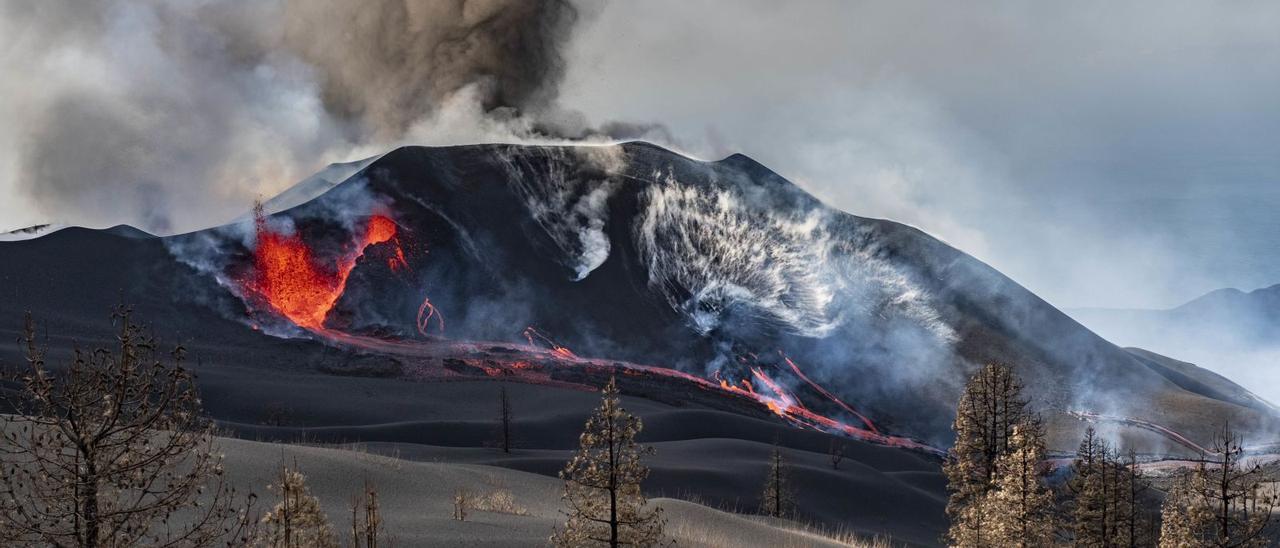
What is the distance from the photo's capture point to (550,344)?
81500 millimetres

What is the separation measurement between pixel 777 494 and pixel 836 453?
23.0 meters

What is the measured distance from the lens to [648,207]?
4080 inches

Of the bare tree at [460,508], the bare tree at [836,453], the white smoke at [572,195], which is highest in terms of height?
the white smoke at [572,195]

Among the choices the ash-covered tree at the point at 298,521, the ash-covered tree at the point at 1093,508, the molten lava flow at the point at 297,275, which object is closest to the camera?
the ash-covered tree at the point at 298,521

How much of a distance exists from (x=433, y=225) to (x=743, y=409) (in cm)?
3299

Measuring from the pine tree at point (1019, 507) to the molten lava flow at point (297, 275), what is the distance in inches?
2456

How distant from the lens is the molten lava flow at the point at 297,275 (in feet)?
259

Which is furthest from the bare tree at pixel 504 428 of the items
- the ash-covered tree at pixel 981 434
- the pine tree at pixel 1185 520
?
the pine tree at pixel 1185 520

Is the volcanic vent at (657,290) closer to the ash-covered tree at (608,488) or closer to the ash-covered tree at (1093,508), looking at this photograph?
the ash-covered tree at (1093,508)

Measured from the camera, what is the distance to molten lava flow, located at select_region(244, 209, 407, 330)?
7888cm

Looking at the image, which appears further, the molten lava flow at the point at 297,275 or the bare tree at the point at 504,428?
the molten lava flow at the point at 297,275

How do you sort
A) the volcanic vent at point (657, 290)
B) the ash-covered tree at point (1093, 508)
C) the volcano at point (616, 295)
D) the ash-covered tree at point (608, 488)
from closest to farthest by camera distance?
the ash-covered tree at point (608, 488) < the ash-covered tree at point (1093, 508) < the volcano at point (616, 295) < the volcanic vent at point (657, 290)

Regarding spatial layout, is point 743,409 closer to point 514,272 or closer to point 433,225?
point 514,272

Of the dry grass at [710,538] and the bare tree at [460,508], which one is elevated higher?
the bare tree at [460,508]
